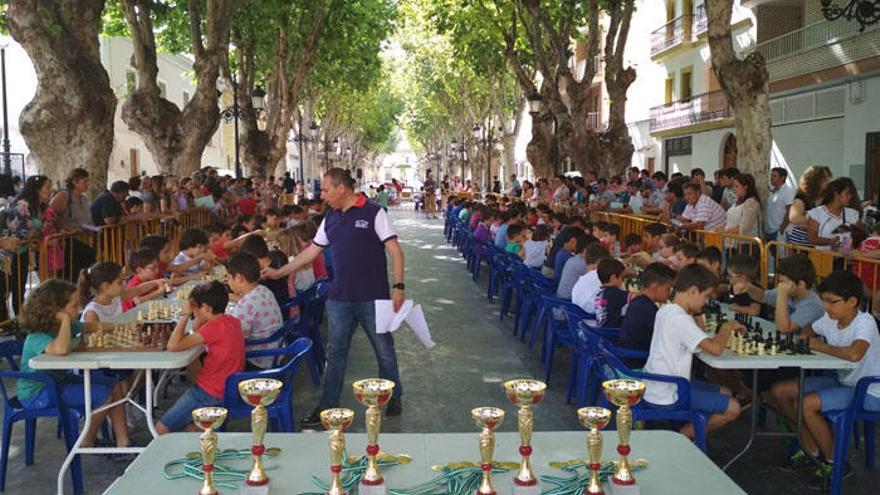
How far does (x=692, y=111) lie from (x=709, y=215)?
21085mm

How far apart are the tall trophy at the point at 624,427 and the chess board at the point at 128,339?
318cm

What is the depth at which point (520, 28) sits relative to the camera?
23281 mm

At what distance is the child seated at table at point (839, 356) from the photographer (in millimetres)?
5117

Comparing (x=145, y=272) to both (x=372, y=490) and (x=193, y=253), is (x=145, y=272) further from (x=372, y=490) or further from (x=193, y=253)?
(x=372, y=490)

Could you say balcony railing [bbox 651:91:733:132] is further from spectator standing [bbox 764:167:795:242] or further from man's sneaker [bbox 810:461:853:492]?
man's sneaker [bbox 810:461:853:492]

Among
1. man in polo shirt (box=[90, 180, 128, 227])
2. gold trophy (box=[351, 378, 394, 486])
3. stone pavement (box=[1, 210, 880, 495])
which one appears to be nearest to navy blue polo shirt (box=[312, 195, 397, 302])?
stone pavement (box=[1, 210, 880, 495])

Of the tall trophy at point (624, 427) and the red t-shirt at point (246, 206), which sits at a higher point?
the red t-shirt at point (246, 206)

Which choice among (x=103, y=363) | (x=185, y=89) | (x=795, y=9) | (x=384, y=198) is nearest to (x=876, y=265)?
(x=103, y=363)

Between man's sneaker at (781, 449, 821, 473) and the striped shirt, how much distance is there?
571 cm

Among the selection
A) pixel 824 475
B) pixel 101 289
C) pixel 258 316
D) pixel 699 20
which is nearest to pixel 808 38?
pixel 699 20

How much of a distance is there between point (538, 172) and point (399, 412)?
684 inches

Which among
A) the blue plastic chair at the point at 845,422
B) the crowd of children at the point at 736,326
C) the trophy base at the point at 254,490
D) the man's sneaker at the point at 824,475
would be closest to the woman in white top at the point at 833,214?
the crowd of children at the point at 736,326

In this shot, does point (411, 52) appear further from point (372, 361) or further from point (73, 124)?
point (372, 361)

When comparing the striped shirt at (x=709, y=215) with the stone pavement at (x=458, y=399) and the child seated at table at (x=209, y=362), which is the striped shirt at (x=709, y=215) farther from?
the child seated at table at (x=209, y=362)
